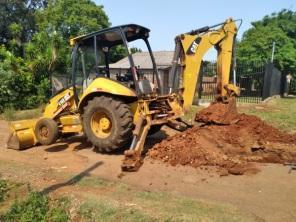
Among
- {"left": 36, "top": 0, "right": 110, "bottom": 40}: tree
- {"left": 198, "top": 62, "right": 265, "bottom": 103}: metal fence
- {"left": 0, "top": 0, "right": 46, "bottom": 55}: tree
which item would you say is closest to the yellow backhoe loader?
{"left": 198, "top": 62, "right": 265, "bottom": 103}: metal fence

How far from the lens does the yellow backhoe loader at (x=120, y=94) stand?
7727mm

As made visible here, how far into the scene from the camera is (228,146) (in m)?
7.38

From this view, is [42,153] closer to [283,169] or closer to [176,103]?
[176,103]

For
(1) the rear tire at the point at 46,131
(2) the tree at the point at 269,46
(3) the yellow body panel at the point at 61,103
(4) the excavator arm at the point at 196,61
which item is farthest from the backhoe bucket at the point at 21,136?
(2) the tree at the point at 269,46

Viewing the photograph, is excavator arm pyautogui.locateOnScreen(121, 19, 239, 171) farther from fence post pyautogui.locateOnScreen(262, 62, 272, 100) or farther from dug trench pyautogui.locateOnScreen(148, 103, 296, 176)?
fence post pyautogui.locateOnScreen(262, 62, 272, 100)

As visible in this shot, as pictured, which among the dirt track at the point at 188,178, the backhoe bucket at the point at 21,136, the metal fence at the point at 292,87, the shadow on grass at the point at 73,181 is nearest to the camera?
the dirt track at the point at 188,178

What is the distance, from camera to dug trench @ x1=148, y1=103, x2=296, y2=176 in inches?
272

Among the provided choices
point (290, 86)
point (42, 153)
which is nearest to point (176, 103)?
point (42, 153)

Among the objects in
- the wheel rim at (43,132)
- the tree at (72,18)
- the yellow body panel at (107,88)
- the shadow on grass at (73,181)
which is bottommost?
the shadow on grass at (73,181)

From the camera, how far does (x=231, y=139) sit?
7.47m

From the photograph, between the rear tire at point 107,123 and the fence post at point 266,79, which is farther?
the fence post at point 266,79

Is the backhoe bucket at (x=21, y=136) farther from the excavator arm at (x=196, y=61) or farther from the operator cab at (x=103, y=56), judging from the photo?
the excavator arm at (x=196, y=61)

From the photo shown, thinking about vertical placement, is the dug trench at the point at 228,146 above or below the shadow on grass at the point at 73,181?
above

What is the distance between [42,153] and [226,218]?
17.3 feet
